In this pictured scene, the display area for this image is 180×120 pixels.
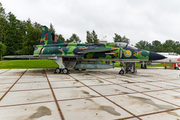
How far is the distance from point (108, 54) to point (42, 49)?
6.54 m

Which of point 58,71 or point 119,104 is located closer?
point 119,104

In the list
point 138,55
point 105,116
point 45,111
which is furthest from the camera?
point 138,55

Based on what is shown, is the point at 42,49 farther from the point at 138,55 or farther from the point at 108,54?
the point at 138,55

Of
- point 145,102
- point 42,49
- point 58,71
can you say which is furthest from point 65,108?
point 42,49

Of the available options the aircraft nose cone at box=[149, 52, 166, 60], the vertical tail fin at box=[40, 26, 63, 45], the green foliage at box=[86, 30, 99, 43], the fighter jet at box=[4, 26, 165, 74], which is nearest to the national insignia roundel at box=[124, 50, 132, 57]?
the fighter jet at box=[4, 26, 165, 74]

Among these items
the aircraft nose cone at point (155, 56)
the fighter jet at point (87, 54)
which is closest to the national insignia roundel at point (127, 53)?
the fighter jet at point (87, 54)

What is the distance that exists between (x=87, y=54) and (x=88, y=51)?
0.58 metres

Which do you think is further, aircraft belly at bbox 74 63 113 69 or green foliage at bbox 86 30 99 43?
green foliage at bbox 86 30 99 43

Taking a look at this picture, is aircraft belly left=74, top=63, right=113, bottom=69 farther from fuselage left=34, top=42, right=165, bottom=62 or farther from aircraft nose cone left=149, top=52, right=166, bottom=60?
aircraft nose cone left=149, top=52, right=166, bottom=60

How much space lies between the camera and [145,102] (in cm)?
375

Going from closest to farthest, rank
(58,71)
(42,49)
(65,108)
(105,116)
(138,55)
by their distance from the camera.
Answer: (105,116) → (65,108) → (138,55) → (58,71) → (42,49)

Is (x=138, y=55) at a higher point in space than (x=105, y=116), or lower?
higher

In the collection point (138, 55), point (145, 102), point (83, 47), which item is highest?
point (83, 47)

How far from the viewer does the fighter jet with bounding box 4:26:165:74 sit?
9.90 m
